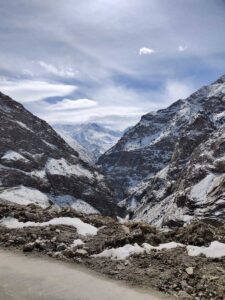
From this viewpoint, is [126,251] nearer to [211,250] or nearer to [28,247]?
[211,250]

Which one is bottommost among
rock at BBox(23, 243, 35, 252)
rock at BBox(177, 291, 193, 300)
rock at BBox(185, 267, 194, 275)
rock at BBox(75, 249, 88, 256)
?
rock at BBox(177, 291, 193, 300)

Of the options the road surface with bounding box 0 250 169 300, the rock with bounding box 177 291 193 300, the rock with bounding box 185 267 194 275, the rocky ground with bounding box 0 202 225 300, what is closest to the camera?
the rock with bounding box 177 291 193 300

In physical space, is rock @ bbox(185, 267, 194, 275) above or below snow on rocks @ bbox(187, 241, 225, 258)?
below

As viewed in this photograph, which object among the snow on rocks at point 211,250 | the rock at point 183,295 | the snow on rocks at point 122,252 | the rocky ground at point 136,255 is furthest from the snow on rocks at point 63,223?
the rock at point 183,295

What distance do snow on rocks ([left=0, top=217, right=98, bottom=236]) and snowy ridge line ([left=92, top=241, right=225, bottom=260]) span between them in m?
1.95

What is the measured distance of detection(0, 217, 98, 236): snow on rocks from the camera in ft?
60.9

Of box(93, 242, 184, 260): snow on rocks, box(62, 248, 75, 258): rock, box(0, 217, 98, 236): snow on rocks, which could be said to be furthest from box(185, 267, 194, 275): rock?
box(0, 217, 98, 236): snow on rocks

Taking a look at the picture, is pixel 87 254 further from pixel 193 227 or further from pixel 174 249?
pixel 193 227

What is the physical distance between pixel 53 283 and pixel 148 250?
11.7ft

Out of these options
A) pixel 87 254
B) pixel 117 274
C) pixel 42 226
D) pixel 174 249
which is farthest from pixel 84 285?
pixel 42 226

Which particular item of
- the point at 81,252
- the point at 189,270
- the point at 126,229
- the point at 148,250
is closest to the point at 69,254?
the point at 81,252

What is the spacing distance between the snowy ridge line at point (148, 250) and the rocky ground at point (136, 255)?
0.58 ft

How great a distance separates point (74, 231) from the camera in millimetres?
18516

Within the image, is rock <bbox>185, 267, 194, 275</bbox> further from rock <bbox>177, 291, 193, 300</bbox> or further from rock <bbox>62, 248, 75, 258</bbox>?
rock <bbox>62, 248, 75, 258</bbox>
